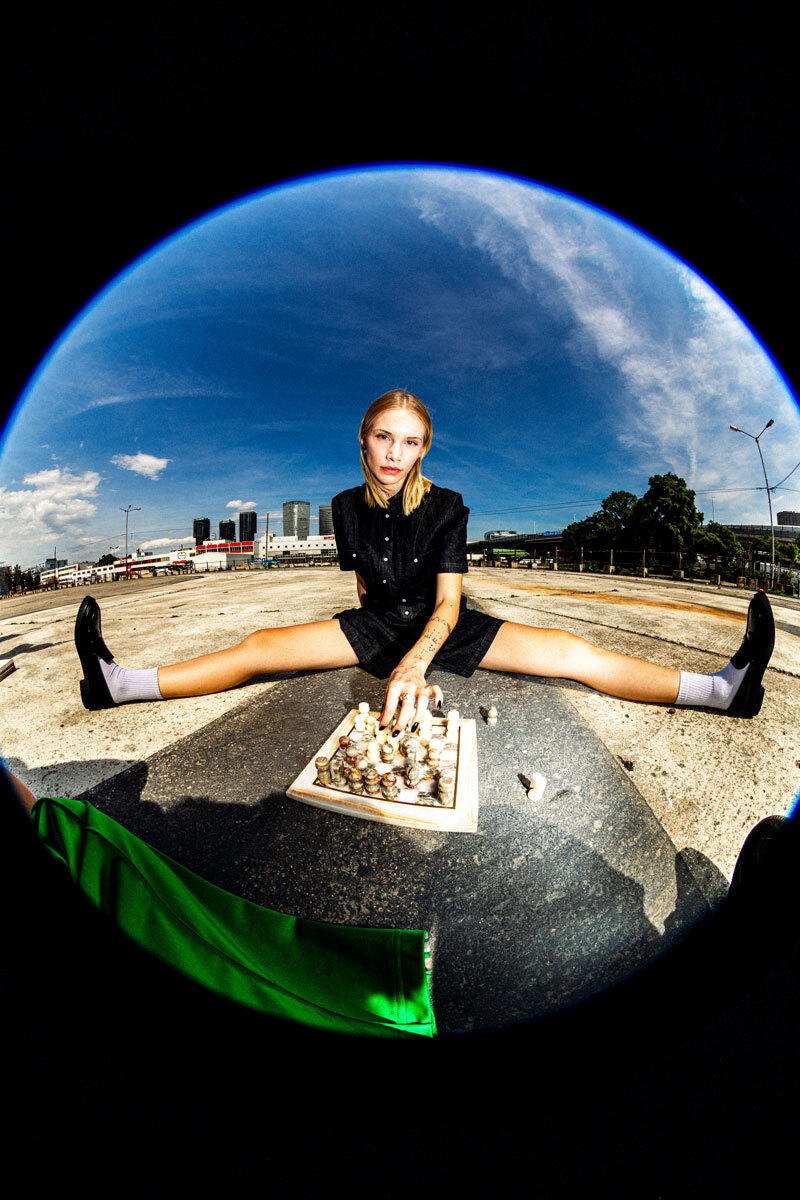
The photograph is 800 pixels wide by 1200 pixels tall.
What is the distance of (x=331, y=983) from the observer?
0.75 m

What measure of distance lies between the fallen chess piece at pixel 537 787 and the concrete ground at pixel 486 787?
0.06ft

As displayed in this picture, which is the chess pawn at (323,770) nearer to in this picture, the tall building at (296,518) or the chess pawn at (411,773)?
the chess pawn at (411,773)

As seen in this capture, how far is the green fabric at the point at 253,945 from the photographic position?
0.72 meters

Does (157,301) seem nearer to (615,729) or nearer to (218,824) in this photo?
(218,824)

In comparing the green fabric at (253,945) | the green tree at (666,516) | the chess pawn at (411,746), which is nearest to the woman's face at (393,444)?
the green tree at (666,516)

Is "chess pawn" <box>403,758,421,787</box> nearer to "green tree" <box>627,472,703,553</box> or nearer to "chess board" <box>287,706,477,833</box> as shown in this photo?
"chess board" <box>287,706,477,833</box>

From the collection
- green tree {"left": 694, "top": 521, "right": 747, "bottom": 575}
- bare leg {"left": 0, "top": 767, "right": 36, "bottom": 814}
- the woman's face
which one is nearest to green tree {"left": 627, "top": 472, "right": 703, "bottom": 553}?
green tree {"left": 694, "top": 521, "right": 747, "bottom": 575}

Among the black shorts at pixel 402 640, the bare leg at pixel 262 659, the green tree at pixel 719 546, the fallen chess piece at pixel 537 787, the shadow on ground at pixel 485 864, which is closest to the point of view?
the shadow on ground at pixel 485 864

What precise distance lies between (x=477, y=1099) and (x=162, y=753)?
834 mm

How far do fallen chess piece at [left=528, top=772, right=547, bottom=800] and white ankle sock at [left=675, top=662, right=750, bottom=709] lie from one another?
1.17ft

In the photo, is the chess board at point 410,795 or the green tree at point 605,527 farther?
the green tree at point 605,527

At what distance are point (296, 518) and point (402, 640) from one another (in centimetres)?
44

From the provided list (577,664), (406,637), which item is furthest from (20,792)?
(577,664)

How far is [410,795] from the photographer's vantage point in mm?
842
